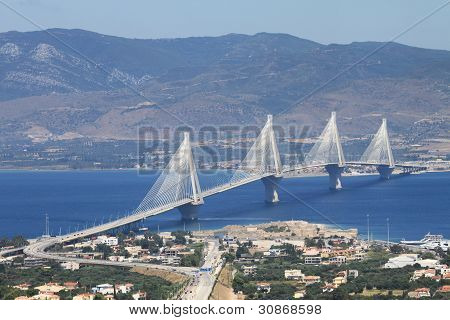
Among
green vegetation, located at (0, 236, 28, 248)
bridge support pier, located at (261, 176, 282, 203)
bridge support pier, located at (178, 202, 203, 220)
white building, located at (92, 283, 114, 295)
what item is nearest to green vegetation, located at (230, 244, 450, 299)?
white building, located at (92, 283, 114, 295)

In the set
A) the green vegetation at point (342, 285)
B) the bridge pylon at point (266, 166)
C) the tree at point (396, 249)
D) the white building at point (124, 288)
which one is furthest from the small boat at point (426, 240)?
the bridge pylon at point (266, 166)

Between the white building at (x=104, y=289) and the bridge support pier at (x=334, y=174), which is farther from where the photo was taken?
the bridge support pier at (x=334, y=174)

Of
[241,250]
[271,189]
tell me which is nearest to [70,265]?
[241,250]

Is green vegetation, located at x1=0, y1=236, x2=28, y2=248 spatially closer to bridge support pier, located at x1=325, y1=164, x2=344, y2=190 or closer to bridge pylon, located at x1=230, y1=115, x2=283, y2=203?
bridge pylon, located at x1=230, y1=115, x2=283, y2=203

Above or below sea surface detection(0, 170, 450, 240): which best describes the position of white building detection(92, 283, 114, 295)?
above

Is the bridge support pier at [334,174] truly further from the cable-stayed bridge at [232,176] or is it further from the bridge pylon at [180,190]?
the bridge pylon at [180,190]

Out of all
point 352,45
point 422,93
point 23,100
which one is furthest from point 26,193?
→ point 352,45

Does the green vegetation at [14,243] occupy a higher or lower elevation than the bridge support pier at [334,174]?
lower

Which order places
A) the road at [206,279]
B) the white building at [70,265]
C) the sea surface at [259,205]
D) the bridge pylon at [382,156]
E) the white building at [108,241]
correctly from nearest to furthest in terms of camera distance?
the road at [206,279] < the white building at [70,265] < the white building at [108,241] < the sea surface at [259,205] < the bridge pylon at [382,156]

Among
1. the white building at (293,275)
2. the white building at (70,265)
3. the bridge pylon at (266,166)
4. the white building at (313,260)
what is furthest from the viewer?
the bridge pylon at (266,166)
